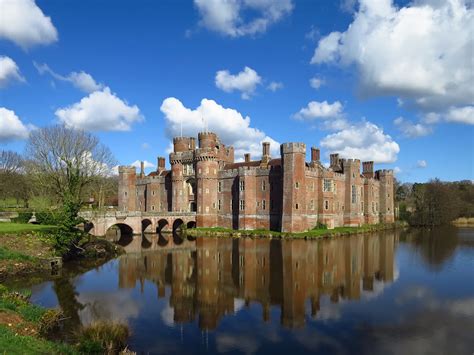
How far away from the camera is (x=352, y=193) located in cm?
5528

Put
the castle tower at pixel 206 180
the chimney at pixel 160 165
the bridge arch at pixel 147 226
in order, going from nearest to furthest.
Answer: the bridge arch at pixel 147 226 → the castle tower at pixel 206 180 → the chimney at pixel 160 165

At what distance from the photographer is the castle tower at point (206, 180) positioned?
5091 cm

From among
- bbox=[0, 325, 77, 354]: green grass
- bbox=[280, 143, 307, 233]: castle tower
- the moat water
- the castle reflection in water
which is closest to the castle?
bbox=[280, 143, 307, 233]: castle tower

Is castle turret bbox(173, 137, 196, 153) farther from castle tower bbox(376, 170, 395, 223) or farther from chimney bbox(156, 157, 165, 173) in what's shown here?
castle tower bbox(376, 170, 395, 223)

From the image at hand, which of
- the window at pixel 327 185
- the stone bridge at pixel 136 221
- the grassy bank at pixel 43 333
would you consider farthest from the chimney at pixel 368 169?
the grassy bank at pixel 43 333

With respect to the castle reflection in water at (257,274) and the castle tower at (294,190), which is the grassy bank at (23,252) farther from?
the castle tower at (294,190)

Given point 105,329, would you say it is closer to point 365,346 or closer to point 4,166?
point 365,346

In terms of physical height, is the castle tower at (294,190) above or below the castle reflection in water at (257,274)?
above

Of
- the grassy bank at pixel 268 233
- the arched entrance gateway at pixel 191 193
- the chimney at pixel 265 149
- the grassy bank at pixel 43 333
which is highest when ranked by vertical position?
the chimney at pixel 265 149

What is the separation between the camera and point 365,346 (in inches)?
483

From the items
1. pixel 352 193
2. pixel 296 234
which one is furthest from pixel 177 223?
pixel 352 193

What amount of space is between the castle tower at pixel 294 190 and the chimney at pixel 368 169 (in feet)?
82.2

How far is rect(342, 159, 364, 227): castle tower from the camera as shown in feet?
179

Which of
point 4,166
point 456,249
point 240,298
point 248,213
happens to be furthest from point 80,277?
point 4,166
